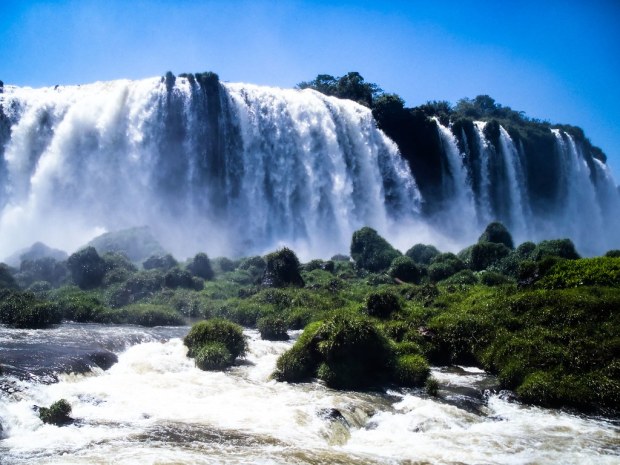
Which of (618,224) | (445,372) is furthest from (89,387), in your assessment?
(618,224)

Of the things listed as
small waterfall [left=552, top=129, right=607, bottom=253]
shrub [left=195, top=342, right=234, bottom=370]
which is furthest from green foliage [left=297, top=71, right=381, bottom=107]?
shrub [left=195, top=342, right=234, bottom=370]

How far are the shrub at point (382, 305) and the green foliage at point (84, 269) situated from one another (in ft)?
54.0

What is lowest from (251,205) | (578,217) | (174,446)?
(174,446)

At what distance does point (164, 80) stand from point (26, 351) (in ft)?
117

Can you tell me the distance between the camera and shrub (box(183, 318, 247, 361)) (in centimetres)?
1580

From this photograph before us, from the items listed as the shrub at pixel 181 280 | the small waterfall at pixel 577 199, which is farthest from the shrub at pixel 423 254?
the small waterfall at pixel 577 199

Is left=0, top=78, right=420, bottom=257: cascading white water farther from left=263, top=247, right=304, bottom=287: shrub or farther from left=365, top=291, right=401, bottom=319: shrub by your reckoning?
left=365, top=291, right=401, bottom=319: shrub

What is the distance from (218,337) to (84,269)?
52.3 feet

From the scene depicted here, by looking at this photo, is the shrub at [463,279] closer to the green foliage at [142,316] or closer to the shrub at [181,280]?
the shrub at [181,280]

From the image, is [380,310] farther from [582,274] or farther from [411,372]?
[582,274]

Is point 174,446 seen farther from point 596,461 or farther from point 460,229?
point 460,229

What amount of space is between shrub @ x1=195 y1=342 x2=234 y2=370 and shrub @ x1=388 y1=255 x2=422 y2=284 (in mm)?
18467

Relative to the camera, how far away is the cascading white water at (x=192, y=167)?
41.3 meters

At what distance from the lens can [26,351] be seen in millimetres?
14133
